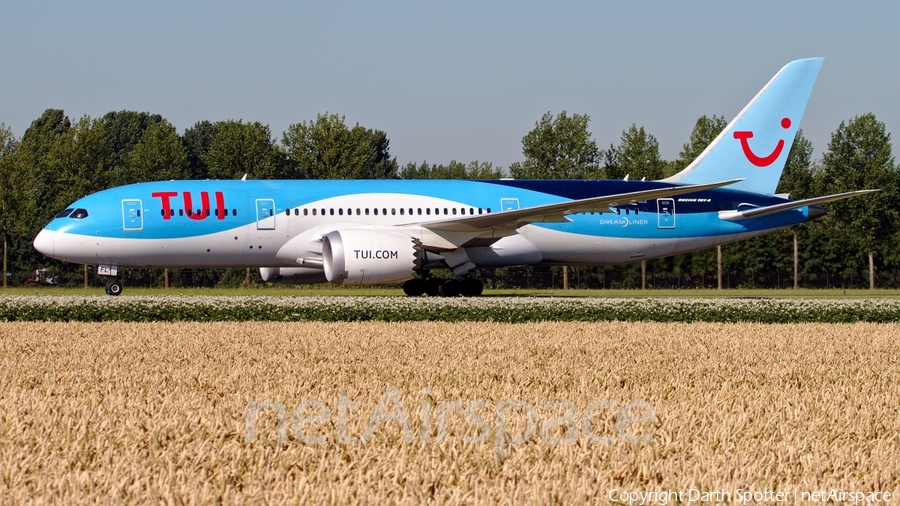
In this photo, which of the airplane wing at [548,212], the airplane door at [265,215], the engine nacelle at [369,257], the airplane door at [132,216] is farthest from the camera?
the airplane door at [265,215]

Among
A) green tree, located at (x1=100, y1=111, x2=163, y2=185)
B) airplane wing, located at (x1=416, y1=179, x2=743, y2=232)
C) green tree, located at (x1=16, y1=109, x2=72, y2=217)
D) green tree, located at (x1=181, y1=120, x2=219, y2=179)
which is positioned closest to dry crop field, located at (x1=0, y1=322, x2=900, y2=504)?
airplane wing, located at (x1=416, y1=179, x2=743, y2=232)

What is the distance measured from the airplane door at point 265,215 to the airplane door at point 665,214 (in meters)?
11.1

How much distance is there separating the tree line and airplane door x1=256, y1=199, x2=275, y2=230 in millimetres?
21604

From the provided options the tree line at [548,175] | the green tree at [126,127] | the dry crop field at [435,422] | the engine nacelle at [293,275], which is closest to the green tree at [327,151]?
the tree line at [548,175]

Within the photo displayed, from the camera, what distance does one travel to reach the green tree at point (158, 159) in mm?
54750

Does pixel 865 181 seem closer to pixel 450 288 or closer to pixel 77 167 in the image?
pixel 450 288

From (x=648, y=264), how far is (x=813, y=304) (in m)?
20.1

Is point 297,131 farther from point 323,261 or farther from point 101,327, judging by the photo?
point 101,327

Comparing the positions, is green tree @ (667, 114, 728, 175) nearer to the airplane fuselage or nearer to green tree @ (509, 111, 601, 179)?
green tree @ (509, 111, 601, 179)

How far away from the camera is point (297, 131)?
55531 millimetres

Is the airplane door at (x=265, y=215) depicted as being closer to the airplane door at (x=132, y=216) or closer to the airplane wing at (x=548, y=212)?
the airplane door at (x=132, y=216)

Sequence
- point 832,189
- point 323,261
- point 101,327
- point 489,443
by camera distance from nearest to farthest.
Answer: point 489,443 < point 101,327 < point 323,261 < point 832,189

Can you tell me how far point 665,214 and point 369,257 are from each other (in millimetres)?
9398

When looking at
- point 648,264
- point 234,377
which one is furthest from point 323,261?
point 648,264
